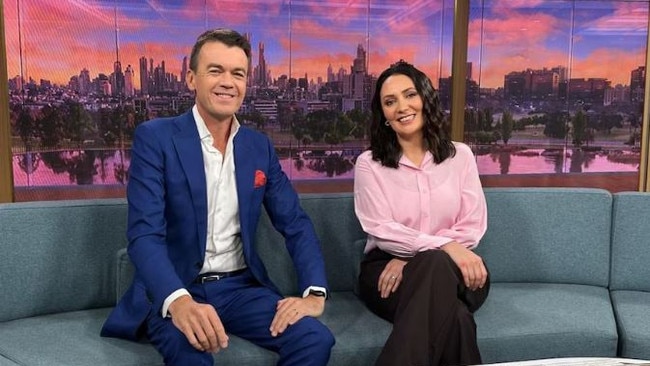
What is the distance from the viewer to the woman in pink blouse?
223cm

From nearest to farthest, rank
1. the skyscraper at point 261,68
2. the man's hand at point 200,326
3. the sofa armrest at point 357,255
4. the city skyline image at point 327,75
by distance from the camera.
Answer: the man's hand at point 200,326 < the sofa armrest at point 357,255 < the city skyline image at point 327,75 < the skyscraper at point 261,68

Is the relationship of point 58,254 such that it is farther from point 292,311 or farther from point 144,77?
point 144,77

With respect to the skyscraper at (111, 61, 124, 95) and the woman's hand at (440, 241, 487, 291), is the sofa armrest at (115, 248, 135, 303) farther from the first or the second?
the skyscraper at (111, 61, 124, 95)

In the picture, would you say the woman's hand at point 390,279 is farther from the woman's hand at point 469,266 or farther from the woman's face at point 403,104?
the woman's face at point 403,104

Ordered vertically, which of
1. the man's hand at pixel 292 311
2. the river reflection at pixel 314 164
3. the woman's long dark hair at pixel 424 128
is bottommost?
the man's hand at pixel 292 311

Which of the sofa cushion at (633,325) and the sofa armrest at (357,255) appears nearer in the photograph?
the sofa cushion at (633,325)

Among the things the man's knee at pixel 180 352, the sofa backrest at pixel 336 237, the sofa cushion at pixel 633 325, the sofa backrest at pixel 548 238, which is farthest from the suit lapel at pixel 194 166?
the sofa cushion at pixel 633 325

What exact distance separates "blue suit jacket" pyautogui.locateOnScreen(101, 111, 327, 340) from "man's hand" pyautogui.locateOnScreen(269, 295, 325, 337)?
7 centimetres

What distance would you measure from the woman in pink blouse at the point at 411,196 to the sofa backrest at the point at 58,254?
926mm

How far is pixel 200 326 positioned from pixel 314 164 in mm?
2600

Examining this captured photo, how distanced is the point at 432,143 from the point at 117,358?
4.33ft

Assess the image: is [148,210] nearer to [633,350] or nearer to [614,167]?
[633,350]

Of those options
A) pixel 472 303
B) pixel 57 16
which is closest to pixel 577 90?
pixel 472 303

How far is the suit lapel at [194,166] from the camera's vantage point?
2.02 m
